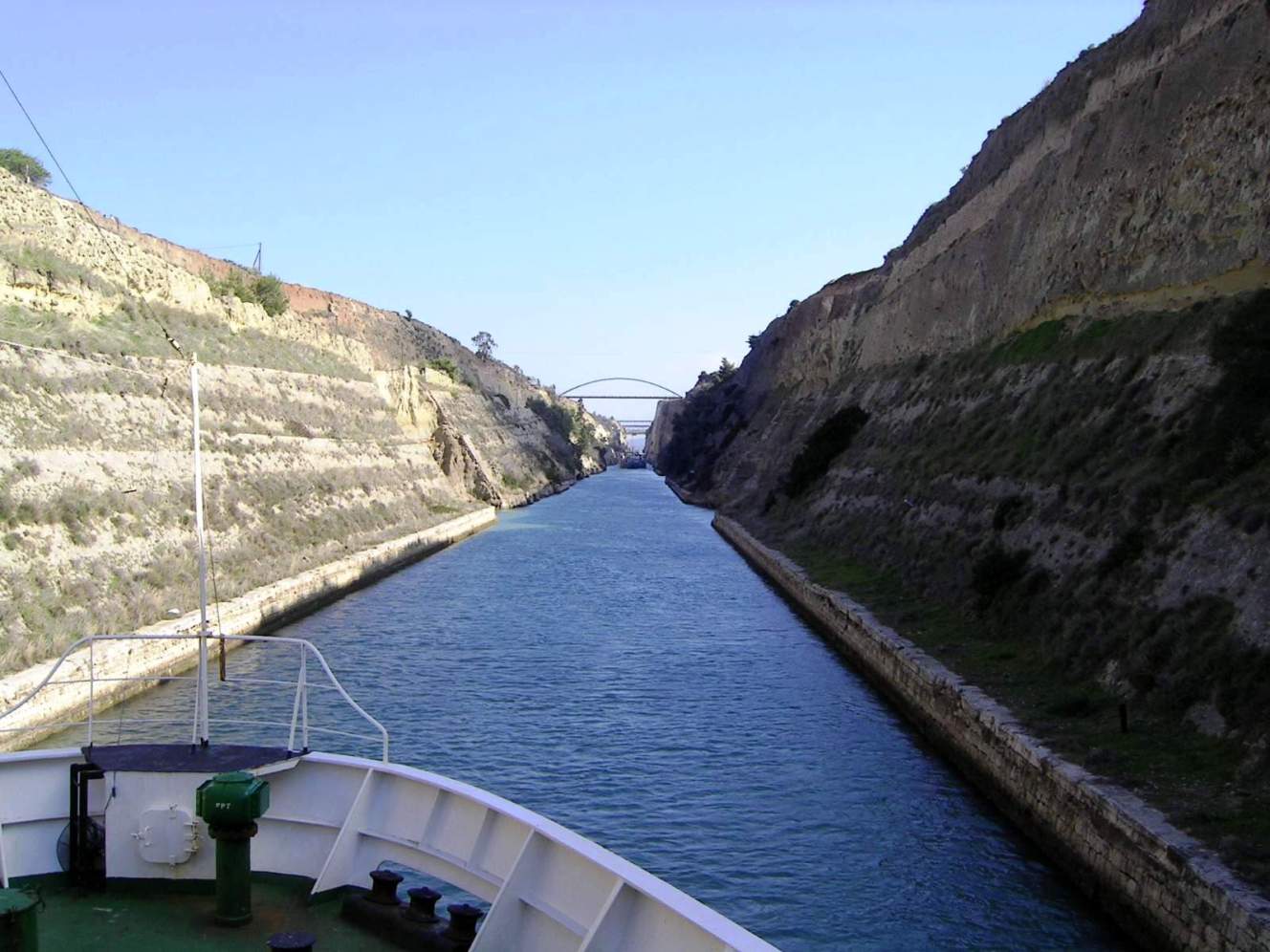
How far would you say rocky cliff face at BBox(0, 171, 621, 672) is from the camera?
19.8 meters

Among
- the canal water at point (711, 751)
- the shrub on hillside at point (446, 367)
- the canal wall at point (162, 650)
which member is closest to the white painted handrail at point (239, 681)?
the canal wall at point (162, 650)

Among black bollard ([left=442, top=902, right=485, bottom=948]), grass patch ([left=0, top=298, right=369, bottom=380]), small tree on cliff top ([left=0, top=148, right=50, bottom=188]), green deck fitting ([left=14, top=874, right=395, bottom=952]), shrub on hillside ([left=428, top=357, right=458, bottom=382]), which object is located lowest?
green deck fitting ([left=14, top=874, right=395, bottom=952])

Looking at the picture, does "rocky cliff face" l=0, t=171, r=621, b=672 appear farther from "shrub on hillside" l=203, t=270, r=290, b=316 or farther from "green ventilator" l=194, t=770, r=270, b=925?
"green ventilator" l=194, t=770, r=270, b=925

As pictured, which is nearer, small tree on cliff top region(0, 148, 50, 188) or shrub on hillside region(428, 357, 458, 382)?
small tree on cliff top region(0, 148, 50, 188)

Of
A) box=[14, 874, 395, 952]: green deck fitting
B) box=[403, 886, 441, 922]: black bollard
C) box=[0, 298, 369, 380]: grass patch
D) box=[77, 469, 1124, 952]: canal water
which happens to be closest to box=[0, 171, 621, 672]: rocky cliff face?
box=[0, 298, 369, 380]: grass patch

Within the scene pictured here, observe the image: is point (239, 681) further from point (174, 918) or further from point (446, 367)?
point (446, 367)

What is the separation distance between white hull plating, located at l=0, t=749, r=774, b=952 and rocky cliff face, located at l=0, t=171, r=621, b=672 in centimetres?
657

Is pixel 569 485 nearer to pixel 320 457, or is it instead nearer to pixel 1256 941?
pixel 320 457

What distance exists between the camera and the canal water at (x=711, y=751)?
10.9 metres

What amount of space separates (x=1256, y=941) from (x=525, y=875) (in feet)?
15.1

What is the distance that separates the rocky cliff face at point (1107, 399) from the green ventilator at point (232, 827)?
8.05 meters

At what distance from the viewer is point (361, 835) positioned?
7.33 m

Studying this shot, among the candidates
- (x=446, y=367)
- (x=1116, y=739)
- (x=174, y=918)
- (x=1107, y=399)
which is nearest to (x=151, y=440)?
(x=1107, y=399)

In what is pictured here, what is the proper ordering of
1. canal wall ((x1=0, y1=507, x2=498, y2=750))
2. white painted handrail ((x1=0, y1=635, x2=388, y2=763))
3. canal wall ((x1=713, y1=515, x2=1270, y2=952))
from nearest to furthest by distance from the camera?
1. white painted handrail ((x1=0, y1=635, x2=388, y2=763))
2. canal wall ((x1=713, y1=515, x2=1270, y2=952))
3. canal wall ((x1=0, y1=507, x2=498, y2=750))
